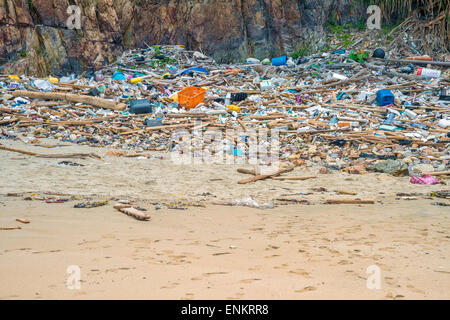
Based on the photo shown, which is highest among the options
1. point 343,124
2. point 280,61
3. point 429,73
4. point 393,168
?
point 280,61

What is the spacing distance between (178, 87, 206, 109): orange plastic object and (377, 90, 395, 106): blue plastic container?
452 centimetres

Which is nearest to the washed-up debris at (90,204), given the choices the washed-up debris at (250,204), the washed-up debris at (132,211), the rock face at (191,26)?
the washed-up debris at (132,211)

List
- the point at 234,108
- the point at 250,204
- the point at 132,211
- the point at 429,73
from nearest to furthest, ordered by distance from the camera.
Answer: the point at 132,211
the point at 250,204
the point at 234,108
the point at 429,73

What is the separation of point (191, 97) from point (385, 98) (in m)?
4.88

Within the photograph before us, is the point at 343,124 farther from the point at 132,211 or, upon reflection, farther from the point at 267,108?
the point at 132,211

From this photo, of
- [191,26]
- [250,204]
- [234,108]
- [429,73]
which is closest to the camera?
[250,204]

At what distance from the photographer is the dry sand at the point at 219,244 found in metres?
2.28

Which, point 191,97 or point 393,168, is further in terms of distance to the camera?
point 191,97

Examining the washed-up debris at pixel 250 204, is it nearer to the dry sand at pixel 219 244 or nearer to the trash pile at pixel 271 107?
the dry sand at pixel 219 244

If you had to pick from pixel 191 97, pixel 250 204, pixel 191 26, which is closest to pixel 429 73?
pixel 191 97

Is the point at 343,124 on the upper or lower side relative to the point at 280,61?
lower

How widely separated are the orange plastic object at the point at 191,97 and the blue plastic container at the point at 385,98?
178 inches

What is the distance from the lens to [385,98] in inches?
409

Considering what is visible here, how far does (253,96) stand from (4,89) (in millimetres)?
6717
